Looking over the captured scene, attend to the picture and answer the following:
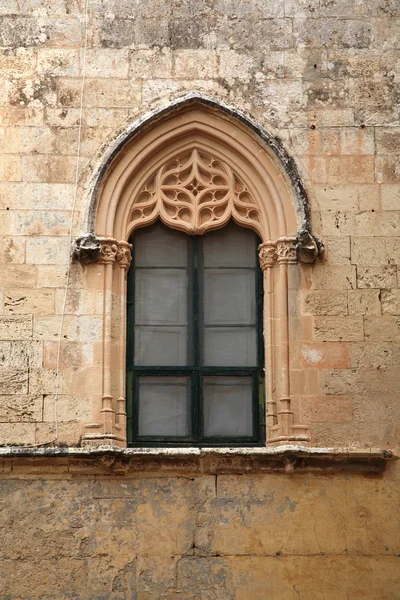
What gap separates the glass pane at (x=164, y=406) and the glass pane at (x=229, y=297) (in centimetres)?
68

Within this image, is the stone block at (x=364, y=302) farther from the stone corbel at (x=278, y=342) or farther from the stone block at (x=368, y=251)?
the stone corbel at (x=278, y=342)

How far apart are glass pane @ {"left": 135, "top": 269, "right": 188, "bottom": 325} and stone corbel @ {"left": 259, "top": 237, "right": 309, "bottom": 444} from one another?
79 cm

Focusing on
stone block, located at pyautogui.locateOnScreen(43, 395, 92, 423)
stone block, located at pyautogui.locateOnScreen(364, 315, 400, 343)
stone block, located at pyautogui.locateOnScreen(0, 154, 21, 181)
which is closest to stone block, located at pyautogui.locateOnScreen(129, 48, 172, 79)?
stone block, located at pyautogui.locateOnScreen(0, 154, 21, 181)

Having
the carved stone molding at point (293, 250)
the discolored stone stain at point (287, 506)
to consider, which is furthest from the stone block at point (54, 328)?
the discolored stone stain at point (287, 506)

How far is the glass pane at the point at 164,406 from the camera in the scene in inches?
475

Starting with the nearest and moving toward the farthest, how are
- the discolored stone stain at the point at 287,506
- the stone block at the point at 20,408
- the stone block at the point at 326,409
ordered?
the discolored stone stain at the point at 287,506 < the stone block at the point at 20,408 < the stone block at the point at 326,409

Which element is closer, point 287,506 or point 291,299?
point 287,506

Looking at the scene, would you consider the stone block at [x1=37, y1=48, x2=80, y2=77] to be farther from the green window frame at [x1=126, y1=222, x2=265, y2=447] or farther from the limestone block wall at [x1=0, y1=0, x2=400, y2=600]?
the green window frame at [x1=126, y1=222, x2=265, y2=447]

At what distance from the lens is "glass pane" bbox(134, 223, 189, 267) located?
1244 cm

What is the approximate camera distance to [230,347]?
12.3m

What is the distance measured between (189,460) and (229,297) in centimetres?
168

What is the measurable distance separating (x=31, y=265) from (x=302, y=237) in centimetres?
252

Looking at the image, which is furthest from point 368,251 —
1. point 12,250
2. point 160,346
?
point 12,250

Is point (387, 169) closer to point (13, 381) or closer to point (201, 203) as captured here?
point (201, 203)
